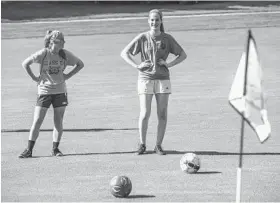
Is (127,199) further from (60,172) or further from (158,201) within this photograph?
(60,172)

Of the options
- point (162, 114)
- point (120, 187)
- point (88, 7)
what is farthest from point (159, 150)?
point (88, 7)

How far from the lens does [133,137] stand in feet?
43.8

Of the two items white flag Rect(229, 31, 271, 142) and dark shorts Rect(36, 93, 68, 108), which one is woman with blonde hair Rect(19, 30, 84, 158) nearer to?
dark shorts Rect(36, 93, 68, 108)

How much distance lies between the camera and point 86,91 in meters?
17.8

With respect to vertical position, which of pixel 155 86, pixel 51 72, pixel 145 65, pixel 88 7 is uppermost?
pixel 88 7

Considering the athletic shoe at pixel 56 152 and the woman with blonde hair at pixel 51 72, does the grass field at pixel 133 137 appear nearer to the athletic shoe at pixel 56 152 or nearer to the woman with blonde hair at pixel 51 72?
the athletic shoe at pixel 56 152

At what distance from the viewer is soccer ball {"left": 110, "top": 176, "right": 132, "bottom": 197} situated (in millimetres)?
9859

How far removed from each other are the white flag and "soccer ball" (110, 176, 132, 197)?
195cm

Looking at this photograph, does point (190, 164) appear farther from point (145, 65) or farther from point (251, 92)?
point (251, 92)

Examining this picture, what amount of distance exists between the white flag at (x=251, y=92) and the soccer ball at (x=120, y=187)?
6.40 ft

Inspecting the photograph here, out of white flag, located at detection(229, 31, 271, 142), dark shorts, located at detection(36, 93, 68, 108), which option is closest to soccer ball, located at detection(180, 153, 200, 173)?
dark shorts, located at detection(36, 93, 68, 108)

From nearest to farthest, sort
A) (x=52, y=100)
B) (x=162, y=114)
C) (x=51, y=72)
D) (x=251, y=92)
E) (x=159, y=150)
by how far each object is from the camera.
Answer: (x=251, y=92)
(x=51, y=72)
(x=52, y=100)
(x=162, y=114)
(x=159, y=150)

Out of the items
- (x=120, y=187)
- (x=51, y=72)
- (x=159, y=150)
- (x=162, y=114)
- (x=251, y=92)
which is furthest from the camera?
(x=159, y=150)

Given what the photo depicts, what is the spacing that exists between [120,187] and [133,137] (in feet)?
11.6
